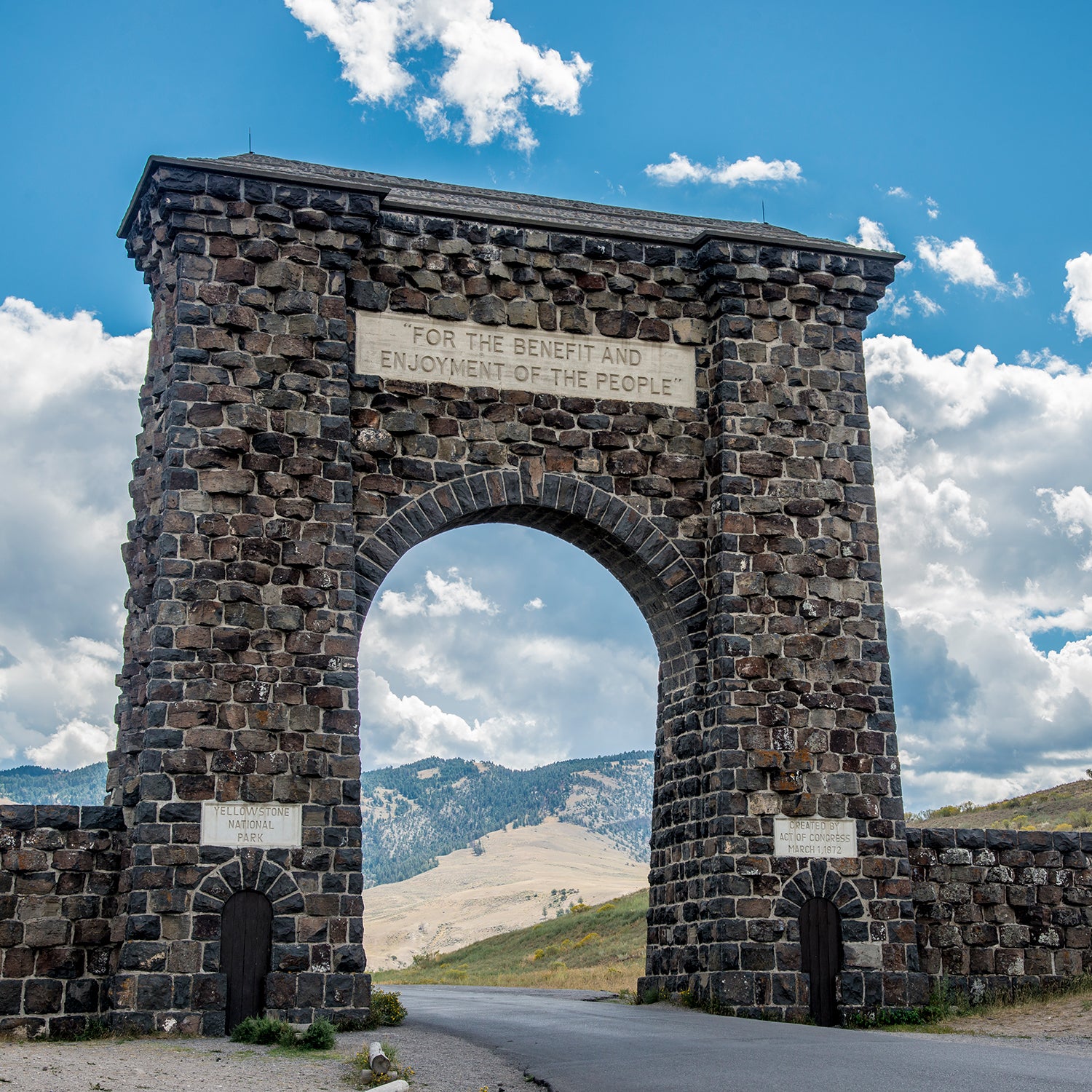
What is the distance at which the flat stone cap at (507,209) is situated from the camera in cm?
1628

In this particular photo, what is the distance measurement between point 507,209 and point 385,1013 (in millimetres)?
9759

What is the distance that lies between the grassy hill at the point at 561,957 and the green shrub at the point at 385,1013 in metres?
6.26

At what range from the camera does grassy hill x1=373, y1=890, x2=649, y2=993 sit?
24938mm

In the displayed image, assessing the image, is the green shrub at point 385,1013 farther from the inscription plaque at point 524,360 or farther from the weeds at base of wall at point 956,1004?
the inscription plaque at point 524,360

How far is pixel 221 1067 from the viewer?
36.2 ft

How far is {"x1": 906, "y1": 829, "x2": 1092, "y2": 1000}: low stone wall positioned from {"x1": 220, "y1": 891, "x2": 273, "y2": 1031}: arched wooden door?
7686 mm

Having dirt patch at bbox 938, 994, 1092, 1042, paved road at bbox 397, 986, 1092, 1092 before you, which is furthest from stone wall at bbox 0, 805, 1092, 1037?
paved road at bbox 397, 986, 1092, 1092

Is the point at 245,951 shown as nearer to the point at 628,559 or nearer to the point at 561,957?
the point at 628,559

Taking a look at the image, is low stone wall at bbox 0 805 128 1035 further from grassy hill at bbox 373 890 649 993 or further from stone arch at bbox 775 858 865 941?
grassy hill at bbox 373 890 649 993

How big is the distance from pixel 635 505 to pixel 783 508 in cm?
184

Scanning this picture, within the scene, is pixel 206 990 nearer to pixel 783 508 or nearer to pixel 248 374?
pixel 248 374

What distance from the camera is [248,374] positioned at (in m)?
15.8

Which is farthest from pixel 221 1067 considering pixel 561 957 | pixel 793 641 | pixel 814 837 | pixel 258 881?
pixel 561 957

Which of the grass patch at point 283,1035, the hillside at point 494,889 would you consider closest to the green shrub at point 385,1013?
the grass patch at point 283,1035
